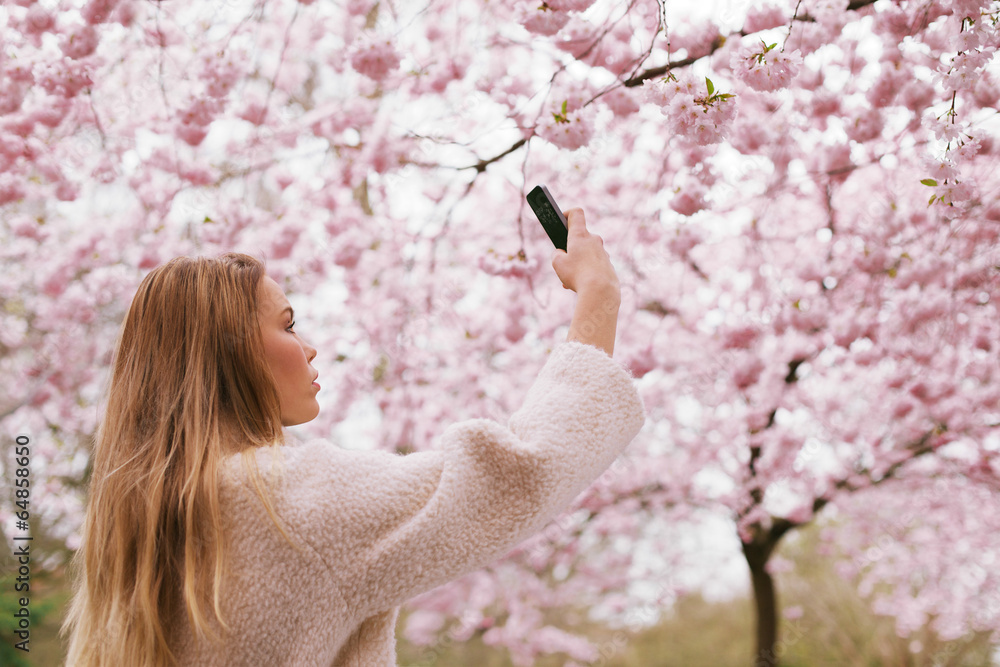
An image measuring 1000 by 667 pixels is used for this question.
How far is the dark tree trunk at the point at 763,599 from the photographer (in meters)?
5.12

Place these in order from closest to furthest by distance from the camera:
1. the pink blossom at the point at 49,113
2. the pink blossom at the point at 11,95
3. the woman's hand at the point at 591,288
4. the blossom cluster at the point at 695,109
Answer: the woman's hand at the point at 591,288
the blossom cluster at the point at 695,109
the pink blossom at the point at 11,95
the pink blossom at the point at 49,113

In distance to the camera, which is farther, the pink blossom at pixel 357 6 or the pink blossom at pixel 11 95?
the pink blossom at pixel 357 6

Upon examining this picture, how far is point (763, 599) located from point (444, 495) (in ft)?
16.6

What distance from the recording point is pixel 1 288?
446 centimetres

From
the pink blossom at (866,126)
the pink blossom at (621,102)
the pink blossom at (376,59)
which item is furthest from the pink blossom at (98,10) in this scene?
the pink blossom at (866,126)

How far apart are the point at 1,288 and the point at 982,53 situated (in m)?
5.27

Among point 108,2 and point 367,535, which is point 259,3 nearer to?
point 108,2

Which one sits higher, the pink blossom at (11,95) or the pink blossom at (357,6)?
the pink blossom at (357,6)

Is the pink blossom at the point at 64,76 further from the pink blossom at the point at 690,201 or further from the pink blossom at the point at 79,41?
the pink blossom at the point at 690,201

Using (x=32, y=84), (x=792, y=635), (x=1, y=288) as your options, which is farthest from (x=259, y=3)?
(x=792, y=635)

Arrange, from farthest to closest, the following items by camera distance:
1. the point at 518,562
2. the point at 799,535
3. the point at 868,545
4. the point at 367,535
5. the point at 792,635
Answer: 1. the point at 799,535
2. the point at 792,635
3. the point at 868,545
4. the point at 518,562
5. the point at 367,535

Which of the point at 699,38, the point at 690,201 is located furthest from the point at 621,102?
the point at 690,201

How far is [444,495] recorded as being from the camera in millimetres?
893

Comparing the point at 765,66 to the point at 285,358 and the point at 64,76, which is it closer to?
the point at 285,358
